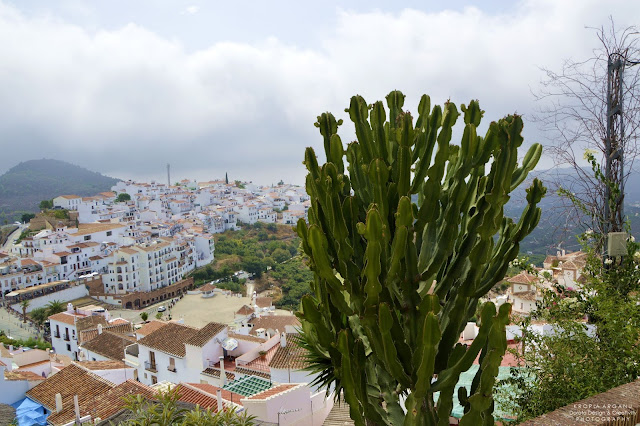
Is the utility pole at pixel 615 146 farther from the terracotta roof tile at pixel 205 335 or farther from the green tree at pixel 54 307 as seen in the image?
the green tree at pixel 54 307

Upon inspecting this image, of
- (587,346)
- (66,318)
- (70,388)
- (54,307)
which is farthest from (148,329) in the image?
(587,346)

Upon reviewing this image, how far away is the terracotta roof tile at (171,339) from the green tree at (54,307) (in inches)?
1009

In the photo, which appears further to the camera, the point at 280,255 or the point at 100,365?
the point at 280,255

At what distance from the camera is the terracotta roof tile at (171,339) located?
55.0 feet

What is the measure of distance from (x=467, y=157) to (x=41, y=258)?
2014 inches

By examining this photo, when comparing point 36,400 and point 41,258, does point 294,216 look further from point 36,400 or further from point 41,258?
point 36,400

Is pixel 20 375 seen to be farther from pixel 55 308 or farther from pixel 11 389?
pixel 55 308

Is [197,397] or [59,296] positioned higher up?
[197,397]

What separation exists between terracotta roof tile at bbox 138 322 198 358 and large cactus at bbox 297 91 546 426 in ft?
50.5

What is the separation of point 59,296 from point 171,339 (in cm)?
2996

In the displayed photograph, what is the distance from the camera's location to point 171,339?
17.4 meters

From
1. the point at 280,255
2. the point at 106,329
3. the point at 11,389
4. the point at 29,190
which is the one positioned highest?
the point at 29,190

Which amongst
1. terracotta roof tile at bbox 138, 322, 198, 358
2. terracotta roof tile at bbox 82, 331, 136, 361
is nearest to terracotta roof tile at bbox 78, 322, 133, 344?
terracotta roof tile at bbox 82, 331, 136, 361

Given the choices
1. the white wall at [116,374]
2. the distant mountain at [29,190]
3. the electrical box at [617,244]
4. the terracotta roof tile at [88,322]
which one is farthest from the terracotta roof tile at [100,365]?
the distant mountain at [29,190]
